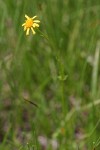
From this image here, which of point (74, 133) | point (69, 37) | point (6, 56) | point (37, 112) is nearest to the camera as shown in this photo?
point (37, 112)

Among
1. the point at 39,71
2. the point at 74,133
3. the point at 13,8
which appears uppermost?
the point at 13,8

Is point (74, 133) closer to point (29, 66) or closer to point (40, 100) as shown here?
point (40, 100)

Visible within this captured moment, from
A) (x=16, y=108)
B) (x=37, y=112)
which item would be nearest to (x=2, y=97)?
(x=16, y=108)

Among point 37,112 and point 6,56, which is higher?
point 6,56

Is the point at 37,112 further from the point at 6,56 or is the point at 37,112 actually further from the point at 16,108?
the point at 6,56

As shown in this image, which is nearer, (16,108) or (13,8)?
(16,108)

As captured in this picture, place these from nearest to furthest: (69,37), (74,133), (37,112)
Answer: (37,112)
(74,133)
(69,37)
